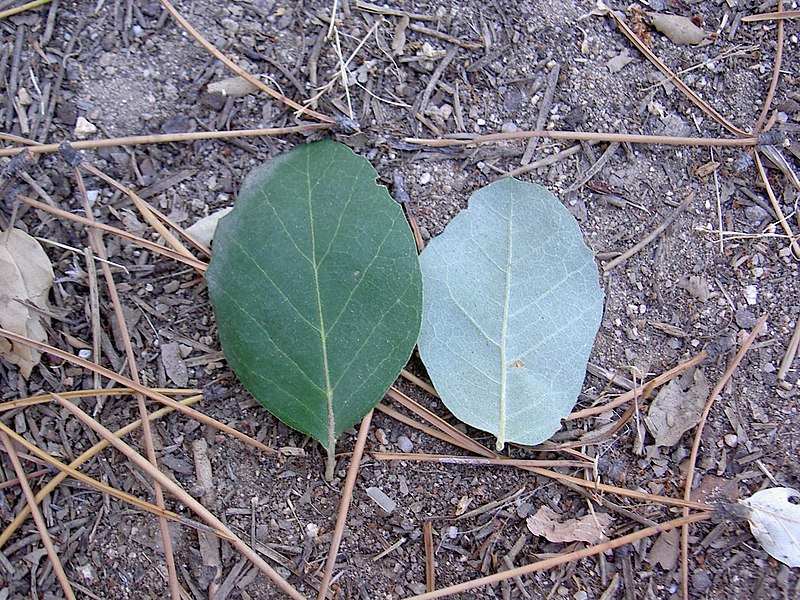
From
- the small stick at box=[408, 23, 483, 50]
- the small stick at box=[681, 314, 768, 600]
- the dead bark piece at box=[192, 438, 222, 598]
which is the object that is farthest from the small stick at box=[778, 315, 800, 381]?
the dead bark piece at box=[192, 438, 222, 598]

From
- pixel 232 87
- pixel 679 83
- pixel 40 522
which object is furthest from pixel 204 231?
pixel 679 83

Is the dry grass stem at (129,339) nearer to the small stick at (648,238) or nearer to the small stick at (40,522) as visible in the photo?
the small stick at (40,522)

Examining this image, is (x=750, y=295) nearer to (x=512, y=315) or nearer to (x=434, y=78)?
(x=512, y=315)

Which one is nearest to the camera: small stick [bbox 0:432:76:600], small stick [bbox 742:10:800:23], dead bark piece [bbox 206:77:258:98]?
small stick [bbox 0:432:76:600]

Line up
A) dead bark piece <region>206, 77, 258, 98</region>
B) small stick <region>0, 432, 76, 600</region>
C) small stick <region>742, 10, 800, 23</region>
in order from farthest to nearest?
1. small stick <region>742, 10, 800, 23</region>
2. dead bark piece <region>206, 77, 258, 98</region>
3. small stick <region>0, 432, 76, 600</region>

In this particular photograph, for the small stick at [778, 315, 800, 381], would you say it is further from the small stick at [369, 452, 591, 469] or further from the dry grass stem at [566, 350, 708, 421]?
the small stick at [369, 452, 591, 469]

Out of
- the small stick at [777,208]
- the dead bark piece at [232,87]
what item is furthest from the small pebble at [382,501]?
the small stick at [777,208]

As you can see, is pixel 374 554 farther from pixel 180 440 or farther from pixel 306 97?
pixel 306 97
